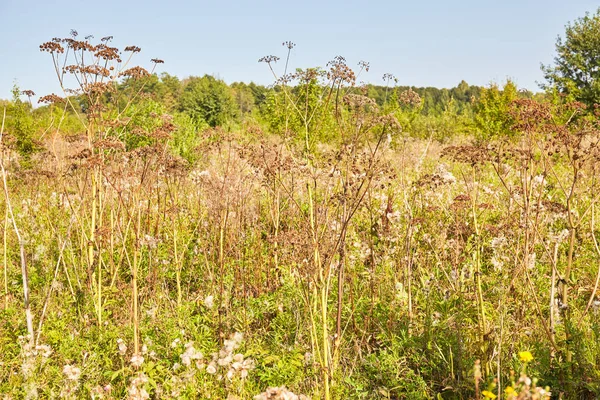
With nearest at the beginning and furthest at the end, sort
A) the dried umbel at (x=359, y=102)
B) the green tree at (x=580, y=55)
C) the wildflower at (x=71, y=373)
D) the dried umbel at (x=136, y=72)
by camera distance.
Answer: the dried umbel at (x=359, y=102), the wildflower at (x=71, y=373), the dried umbel at (x=136, y=72), the green tree at (x=580, y=55)

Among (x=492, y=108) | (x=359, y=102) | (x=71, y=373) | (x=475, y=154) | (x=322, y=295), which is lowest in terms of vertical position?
(x=71, y=373)

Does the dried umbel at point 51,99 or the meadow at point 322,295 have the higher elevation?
the dried umbel at point 51,99

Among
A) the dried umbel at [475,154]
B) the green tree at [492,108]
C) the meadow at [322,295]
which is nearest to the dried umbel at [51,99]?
the meadow at [322,295]

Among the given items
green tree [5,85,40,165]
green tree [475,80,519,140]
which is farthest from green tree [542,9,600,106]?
green tree [5,85,40,165]

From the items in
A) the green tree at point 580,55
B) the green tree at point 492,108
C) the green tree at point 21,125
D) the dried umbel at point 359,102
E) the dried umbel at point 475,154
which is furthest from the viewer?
the green tree at point 580,55

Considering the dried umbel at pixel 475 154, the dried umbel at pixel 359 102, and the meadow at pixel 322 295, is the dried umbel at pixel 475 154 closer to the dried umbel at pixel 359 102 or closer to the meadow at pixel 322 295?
the meadow at pixel 322 295

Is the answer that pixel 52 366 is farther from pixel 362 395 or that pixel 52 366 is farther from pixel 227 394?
pixel 362 395

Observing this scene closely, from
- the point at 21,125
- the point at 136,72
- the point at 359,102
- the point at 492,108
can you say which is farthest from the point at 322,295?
the point at 492,108

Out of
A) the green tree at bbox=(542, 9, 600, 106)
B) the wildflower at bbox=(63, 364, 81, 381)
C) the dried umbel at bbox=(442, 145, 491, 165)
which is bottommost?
the wildflower at bbox=(63, 364, 81, 381)

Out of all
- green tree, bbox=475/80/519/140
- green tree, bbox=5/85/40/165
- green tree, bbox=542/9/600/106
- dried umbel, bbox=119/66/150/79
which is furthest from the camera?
green tree, bbox=542/9/600/106

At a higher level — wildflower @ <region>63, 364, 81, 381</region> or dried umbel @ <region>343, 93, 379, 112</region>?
dried umbel @ <region>343, 93, 379, 112</region>

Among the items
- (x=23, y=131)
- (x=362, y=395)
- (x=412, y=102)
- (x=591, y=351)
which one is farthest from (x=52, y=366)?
(x=23, y=131)

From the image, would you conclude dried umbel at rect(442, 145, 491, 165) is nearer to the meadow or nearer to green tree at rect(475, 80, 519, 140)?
the meadow

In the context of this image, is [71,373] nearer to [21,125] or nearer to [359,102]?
[359,102]
